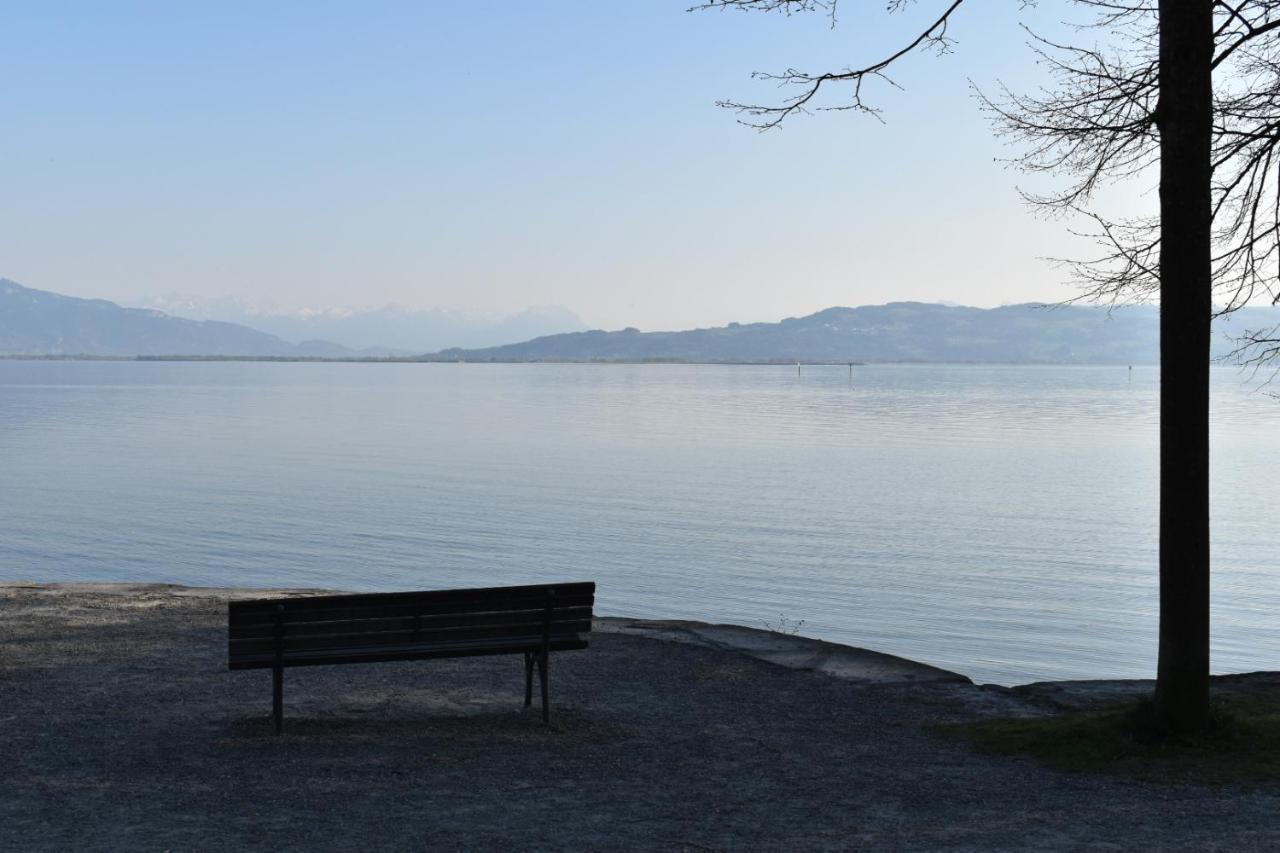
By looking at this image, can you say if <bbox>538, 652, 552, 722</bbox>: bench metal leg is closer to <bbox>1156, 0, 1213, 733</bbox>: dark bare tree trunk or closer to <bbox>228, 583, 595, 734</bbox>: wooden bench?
<bbox>228, 583, 595, 734</bbox>: wooden bench

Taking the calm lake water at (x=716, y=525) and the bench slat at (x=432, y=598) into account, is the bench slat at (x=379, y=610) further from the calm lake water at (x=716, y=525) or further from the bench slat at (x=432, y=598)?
the calm lake water at (x=716, y=525)

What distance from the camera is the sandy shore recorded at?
249 inches

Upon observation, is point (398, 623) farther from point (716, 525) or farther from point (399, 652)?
point (716, 525)

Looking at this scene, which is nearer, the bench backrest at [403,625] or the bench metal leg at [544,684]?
the bench backrest at [403,625]

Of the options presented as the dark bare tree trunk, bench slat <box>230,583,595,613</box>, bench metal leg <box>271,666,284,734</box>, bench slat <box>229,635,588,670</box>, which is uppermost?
the dark bare tree trunk

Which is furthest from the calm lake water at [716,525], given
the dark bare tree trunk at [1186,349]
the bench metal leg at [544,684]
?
the bench metal leg at [544,684]

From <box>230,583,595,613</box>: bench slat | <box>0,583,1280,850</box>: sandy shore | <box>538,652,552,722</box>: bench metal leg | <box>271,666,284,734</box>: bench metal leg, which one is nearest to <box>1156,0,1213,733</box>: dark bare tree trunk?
<box>0,583,1280,850</box>: sandy shore

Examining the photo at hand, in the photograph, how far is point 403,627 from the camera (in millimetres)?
8344

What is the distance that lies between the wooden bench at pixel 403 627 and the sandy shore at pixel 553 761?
0.49 m

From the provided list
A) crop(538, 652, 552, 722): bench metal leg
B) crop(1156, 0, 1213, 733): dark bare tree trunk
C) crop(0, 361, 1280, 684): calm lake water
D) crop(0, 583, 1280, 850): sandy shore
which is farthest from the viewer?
crop(0, 361, 1280, 684): calm lake water

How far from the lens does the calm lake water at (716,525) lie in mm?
19250

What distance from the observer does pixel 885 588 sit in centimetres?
2145

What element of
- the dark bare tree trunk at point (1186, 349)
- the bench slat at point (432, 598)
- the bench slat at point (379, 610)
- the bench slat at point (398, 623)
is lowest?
the bench slat at point (398, 623)

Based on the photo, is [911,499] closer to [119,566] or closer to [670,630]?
[119,566]
